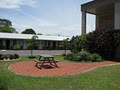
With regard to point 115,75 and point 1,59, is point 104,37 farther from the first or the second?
point 1,59

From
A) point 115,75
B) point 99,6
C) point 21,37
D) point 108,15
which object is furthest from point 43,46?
point 115,75

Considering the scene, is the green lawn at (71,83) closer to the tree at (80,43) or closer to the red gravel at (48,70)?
the red gravel at (48,70)

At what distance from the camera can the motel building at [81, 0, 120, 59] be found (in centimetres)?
1722

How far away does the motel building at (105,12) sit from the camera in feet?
56.5

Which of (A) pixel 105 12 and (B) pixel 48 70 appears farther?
(A) pixel 105 12

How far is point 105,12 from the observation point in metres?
22.9

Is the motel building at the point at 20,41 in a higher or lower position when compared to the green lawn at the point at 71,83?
higher

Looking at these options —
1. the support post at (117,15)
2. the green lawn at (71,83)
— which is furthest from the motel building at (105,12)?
the green lawn at (71,83)

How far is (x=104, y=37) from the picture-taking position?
16922 mm

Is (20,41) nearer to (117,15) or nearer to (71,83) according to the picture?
(117,15)

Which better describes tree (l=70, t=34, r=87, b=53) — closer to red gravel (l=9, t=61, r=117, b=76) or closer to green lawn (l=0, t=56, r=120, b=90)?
red gravel (l=9, t=61, r=117, b=76)

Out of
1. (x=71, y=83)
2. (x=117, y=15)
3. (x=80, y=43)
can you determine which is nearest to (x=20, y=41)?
(x=80, y=43)

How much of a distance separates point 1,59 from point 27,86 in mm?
10176

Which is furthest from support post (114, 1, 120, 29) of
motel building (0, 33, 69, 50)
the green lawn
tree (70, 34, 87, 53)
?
motel building (0, 33, 69, 50)
